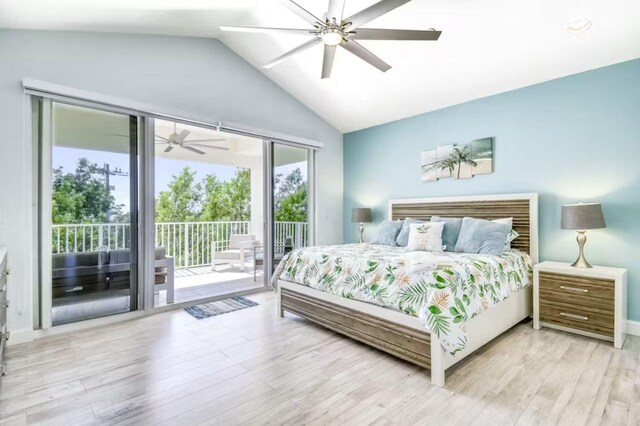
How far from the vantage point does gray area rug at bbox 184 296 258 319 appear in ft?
11.8

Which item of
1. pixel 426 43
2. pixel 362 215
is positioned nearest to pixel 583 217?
pixel 426 43

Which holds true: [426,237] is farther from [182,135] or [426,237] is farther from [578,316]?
[182,135]

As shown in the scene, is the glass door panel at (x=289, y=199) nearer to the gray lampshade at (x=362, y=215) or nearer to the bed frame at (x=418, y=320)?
the gray lampshade at (x=362, y=215)

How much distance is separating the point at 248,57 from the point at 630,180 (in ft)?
14.9

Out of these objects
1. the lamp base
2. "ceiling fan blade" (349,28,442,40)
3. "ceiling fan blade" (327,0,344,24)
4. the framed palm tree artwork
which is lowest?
the lamp base

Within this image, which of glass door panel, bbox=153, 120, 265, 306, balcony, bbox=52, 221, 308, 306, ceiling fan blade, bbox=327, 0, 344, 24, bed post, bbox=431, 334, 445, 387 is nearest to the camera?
bed post, bbox=431, 334, 445, 387

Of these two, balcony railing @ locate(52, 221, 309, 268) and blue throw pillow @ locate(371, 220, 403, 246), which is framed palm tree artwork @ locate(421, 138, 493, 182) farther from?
balcony railing @ locate(52, 221, 309, 268)

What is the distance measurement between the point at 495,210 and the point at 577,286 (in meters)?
1.18

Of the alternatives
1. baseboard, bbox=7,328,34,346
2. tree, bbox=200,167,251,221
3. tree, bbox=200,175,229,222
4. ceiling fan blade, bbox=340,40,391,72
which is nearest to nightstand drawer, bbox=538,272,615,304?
ceiling fan blade, bbox=340,40,391,72

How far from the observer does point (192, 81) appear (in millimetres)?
3795

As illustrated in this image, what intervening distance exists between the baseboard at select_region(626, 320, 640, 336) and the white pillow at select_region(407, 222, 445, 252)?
1815 mm

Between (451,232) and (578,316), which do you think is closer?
(578,316)

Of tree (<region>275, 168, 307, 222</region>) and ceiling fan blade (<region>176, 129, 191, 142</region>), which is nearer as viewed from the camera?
ceiling fan blade (<region>176, 129, 191, 142</region>)

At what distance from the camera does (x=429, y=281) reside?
7.14 feet
